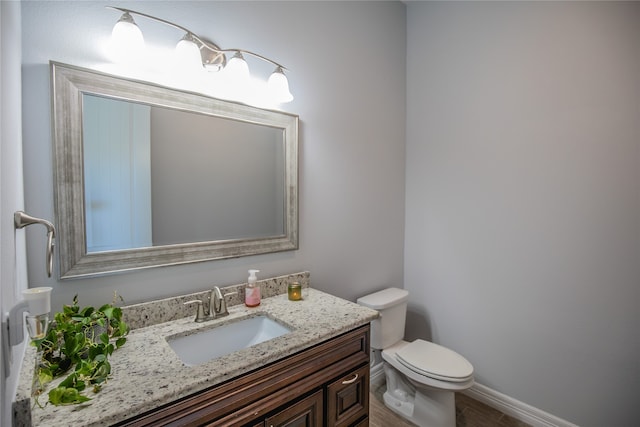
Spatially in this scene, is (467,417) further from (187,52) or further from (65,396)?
(187,52)

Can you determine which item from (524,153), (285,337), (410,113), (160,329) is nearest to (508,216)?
(524,153)

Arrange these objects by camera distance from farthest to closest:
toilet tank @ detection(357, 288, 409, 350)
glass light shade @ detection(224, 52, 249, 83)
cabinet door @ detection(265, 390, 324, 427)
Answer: toilet tank @ detection(357, 288, 409, 350), glass light shade @ detection(224, 52, 249, 83), cabinet door @ detection(265, 390, 324, 427)

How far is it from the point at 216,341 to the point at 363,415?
73 centimetres

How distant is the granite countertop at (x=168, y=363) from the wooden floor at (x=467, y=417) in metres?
1.04

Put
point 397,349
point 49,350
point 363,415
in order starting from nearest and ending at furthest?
point 49,350 < point 363,415 < point 397,349

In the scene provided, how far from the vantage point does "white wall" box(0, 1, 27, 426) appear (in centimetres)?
61

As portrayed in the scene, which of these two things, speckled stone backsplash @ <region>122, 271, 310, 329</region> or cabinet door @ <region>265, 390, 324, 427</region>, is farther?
speckled stone backsplash @ <region>122, 271, 310, 329</region>

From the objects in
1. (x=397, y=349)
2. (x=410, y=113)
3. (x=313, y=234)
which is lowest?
(x=397, y=349)

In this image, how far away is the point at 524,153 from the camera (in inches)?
72.2

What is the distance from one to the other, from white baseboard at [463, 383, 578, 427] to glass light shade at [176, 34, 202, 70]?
258 centimetres

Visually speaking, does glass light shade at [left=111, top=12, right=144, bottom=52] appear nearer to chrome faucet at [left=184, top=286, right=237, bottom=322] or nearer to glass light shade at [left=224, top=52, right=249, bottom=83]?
glass light shade at [left=224, top=52, right=249, bottom=83]

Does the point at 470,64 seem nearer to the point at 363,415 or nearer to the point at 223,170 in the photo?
the point at 223,170

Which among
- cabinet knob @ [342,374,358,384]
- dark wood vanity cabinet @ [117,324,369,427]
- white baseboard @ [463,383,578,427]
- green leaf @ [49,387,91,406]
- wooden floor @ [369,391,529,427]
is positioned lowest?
wooden floor @ [369,391,529,427]

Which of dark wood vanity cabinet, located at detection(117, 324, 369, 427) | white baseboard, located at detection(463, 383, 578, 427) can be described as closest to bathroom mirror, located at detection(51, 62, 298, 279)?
dark wood vanity cabinet, located at detection(117, 324, 369, 427)
